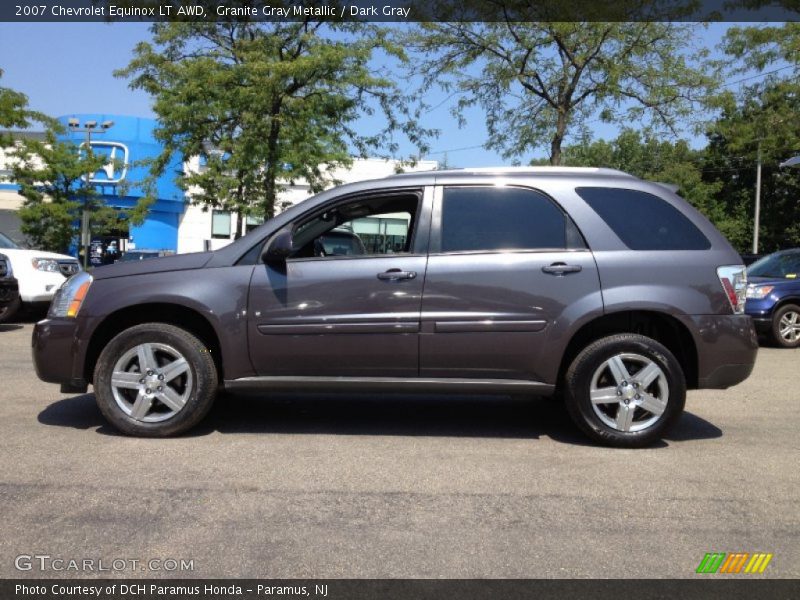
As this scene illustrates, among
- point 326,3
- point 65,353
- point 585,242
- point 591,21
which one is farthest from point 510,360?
point 326,3

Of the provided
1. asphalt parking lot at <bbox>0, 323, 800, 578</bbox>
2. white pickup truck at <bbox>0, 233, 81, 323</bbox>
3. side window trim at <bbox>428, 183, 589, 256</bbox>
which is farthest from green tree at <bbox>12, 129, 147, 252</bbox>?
side window trim at <bbox>428, 183, 589, 256</bbox>

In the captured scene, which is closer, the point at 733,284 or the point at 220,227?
the point at 733,284

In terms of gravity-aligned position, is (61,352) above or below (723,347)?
below

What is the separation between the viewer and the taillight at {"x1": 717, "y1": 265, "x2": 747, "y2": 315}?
495cm

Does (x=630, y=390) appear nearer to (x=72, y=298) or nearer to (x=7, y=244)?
(x=72, y=298)

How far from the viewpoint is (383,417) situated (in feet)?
19.3

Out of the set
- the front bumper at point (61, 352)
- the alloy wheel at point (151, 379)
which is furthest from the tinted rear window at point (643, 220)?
the front bumper at point (61, 352)

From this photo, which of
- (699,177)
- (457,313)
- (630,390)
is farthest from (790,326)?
(699,177)

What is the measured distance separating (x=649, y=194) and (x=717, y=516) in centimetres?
232

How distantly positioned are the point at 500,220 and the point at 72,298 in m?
3.01

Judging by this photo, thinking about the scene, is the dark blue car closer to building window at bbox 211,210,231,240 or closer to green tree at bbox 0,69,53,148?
green tree at bbox 0,69,53,148

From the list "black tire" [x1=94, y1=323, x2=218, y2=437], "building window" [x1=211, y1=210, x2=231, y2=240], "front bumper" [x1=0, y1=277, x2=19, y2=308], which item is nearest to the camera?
"black tire" [x1=94, y1=323, x2=218, y2=437]

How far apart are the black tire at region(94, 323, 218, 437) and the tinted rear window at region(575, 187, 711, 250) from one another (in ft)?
9.35

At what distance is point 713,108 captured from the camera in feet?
51.2
